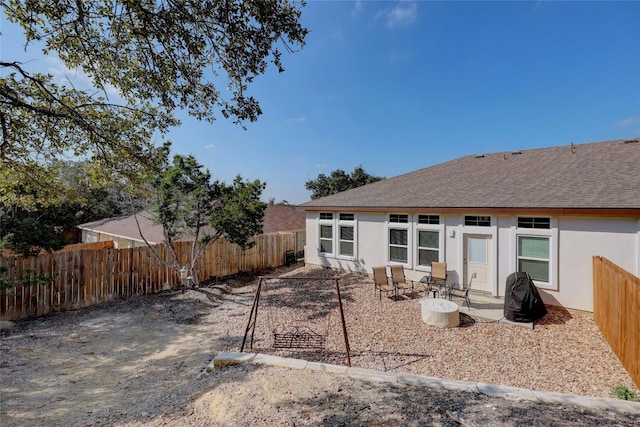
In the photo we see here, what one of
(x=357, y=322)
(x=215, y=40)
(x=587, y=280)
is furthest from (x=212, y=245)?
(x=587, y=280)

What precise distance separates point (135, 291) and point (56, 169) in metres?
4.88

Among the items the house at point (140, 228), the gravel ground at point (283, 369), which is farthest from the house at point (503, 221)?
the house at point (140, 228)

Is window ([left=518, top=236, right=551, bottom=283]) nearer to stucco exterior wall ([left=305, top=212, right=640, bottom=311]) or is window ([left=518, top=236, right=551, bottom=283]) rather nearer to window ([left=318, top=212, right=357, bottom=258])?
stucco exterior wall ([left=305, top=212, right=640, bottom=311])

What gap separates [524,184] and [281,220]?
51.1ft

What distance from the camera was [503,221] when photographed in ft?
28.2

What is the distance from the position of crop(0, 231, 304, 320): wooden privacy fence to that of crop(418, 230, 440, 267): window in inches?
332

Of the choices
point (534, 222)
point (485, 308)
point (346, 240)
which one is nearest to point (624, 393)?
point (485, 308)

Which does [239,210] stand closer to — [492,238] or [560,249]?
[492,238]

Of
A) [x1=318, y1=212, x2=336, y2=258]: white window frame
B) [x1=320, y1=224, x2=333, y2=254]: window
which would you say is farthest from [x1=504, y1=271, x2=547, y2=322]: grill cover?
[x1=320, y1=224, x2=333, y2=254]: window

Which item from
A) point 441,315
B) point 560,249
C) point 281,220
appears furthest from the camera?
point 281,220

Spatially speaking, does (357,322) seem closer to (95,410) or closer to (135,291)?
(95,410)

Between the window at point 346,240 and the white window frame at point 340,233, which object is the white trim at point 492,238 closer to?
the white window frame at point 340,233

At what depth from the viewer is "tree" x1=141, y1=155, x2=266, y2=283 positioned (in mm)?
9797

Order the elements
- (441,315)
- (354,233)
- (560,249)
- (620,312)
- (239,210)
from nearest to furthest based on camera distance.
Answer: (620,312), (441,315), (560,249), (239,210), (354,233)
